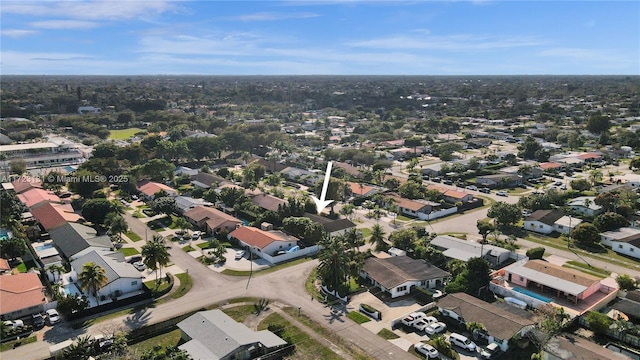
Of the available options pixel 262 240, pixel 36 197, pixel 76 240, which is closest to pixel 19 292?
pixel 76 240

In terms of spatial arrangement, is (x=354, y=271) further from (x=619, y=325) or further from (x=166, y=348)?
(x=619, y=325)

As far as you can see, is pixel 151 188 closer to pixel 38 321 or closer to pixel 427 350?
pixel 38 321

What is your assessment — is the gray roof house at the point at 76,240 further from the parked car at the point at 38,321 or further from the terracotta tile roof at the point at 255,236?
the terracotta tile roof at the point at 255,236

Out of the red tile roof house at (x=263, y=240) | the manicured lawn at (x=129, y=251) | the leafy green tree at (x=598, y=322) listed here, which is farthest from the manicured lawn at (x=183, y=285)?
the leafy green tree at (x=598, y=322)

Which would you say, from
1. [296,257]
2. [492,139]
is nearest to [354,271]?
[296,257]

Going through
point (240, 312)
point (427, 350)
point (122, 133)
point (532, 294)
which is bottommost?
point (240, 312)

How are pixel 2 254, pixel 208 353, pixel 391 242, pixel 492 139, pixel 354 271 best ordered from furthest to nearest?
pixel 492 139 → pixel 391 242 → pixel 2 254 → pixel 354 271 → pixel 208 353

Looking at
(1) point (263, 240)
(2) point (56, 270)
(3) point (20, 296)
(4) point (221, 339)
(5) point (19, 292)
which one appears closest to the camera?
(4) point (221, 339)

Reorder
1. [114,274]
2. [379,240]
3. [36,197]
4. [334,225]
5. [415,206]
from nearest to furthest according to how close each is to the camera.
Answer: [114,274] < [379,240] < [334,225] < [415,206] < [36,197]
